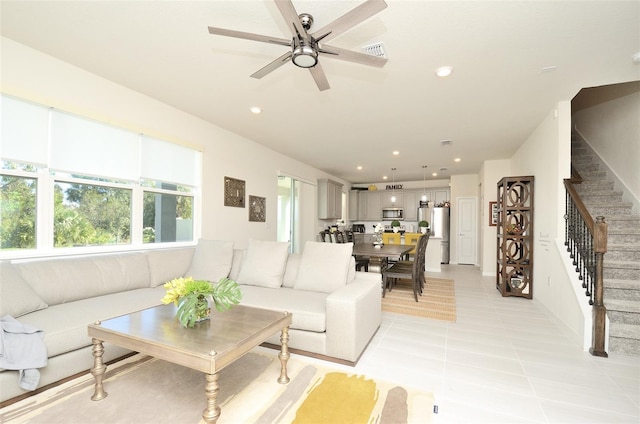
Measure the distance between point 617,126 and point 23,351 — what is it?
6590 millimetres

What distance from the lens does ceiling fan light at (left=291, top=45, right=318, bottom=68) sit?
1834 millimetres

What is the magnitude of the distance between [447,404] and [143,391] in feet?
6.78

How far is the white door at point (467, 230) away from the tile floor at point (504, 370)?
5.00 m

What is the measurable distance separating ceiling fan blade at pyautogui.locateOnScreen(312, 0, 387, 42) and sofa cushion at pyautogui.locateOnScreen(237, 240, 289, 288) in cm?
225

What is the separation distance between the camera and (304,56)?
1.87 m

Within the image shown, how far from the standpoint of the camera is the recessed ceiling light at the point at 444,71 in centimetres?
265

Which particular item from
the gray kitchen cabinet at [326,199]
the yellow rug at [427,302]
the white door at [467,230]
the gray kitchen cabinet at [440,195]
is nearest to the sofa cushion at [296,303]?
the yellow rug at [427,302]

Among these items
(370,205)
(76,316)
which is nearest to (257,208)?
(76,316)

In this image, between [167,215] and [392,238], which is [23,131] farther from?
[392,238]

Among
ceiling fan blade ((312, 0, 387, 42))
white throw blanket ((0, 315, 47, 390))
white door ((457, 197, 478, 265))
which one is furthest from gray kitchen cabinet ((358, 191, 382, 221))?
white throw blanket ((0, 315, 47, 390))

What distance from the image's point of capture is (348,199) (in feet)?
32.7

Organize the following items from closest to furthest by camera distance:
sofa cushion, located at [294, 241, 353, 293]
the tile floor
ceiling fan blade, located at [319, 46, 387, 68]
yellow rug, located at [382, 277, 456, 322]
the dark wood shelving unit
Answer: the tile floor < ceiling fan blade, located at [319, 46, 387, 68] < sofa cushion, located at [294, 241, 353, 293] < yellow rug, located at [382, 277, 456, 322] < the dark wood shelving unit

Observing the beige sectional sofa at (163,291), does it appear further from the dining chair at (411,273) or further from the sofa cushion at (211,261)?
the dining chair at (411,273)

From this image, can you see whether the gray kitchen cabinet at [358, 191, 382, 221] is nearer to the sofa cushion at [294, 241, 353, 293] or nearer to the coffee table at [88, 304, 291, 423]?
the sofa cushion at [294, 241, 353, 293]
